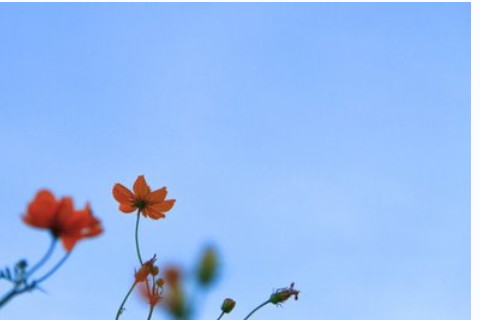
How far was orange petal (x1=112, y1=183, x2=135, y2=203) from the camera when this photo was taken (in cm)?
376

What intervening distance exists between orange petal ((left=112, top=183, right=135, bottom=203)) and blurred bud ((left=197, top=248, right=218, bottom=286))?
1.02 metres

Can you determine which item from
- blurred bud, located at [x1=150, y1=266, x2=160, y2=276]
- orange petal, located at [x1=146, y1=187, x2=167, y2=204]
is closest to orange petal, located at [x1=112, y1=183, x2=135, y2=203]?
orange petal, located at [x1=146, y1=187, x2=167, y2=204]

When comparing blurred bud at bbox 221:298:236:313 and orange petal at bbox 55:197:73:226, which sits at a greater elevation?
blurred bud at bbox 221:298:236:313

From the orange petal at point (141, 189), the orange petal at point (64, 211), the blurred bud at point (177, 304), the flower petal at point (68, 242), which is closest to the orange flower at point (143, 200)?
the orange petal at point (141, 189)

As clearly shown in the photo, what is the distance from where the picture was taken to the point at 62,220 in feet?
6.45

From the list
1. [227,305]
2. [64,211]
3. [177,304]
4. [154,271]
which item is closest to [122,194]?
[154,271]

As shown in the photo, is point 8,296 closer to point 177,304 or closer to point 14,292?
point 14,292

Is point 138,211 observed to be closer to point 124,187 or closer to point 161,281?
point 124,187

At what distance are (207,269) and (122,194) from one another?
1.28 metres

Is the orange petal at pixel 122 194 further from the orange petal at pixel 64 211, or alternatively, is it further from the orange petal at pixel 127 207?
the orange petal at pixel 64 211

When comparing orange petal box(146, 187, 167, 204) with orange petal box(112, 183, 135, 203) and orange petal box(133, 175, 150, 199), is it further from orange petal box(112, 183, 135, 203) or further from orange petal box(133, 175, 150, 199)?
orange petal box(112, 183, 135, 203)

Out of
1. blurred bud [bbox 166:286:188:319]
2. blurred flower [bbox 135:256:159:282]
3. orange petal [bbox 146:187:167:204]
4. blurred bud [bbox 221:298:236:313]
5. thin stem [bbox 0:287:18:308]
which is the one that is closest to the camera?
thin stem [bbox 0:287:18:308]

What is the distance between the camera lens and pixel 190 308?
2402 millimetres

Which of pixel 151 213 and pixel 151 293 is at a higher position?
pixel 151 213
